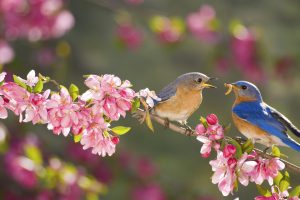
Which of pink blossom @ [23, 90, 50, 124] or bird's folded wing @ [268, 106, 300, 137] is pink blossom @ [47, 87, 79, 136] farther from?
bird's folded wing @ [268, 106, 300, 137]

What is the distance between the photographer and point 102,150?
2287mm

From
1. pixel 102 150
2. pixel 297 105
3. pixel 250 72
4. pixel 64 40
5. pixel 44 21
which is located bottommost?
pixel 297 105

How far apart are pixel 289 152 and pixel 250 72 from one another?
1387mm

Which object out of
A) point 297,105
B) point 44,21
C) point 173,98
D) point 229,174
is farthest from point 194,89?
point 297,105

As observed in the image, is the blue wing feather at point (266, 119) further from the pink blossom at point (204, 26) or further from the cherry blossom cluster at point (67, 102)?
the pink blossom at point (204, 26)

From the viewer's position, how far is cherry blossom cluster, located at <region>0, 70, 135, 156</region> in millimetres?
2191

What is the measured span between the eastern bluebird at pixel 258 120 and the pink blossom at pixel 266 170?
0.08m

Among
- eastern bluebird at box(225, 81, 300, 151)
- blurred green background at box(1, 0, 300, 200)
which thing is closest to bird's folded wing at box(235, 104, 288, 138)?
eastern bluebird at box(225, 81, 300, 151)

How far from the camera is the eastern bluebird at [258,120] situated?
7.52ft

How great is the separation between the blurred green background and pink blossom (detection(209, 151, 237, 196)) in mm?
4247

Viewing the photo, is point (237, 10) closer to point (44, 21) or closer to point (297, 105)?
point (297, 105)

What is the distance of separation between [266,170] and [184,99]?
42 cm

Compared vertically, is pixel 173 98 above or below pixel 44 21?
above

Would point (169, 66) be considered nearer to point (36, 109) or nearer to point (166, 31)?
point (166, 31)
